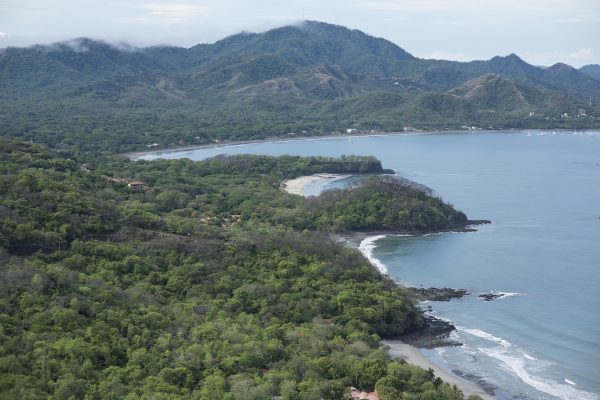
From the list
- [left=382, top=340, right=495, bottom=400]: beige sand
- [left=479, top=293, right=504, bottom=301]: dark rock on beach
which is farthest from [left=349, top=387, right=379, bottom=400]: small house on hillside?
[left=479, top=293, right=504, bottom=301]: dark rock on beach

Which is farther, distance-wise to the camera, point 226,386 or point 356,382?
point 356,382

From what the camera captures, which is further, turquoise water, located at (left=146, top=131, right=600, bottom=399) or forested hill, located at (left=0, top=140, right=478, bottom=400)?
turquoise water, located at (left=146, top=131, right=600, bottom=399)

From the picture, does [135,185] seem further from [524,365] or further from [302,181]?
[524,365]

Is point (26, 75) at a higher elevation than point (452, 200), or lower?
higher

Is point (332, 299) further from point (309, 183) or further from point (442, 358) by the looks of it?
point (309, 183)

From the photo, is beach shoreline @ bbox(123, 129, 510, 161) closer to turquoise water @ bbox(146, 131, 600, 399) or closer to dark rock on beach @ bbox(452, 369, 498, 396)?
turquoise water @ bbox(146, 131, 600, 399)

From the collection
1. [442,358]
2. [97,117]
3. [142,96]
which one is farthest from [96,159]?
[142,96]

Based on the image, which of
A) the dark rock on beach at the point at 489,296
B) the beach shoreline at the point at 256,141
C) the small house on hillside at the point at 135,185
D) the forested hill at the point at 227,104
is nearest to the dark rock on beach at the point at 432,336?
the dark rock on beach at the point at 489,296
